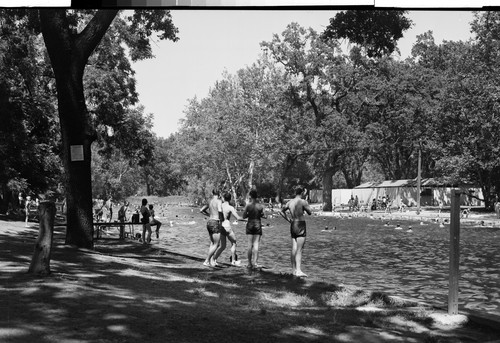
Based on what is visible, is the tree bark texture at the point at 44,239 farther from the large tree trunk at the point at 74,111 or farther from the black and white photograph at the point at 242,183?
the large tree trunk at the point at 74,111

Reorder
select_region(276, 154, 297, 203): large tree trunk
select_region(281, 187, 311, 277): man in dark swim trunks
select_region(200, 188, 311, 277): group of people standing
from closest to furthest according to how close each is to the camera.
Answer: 1. select_region(281, 187, 311, 277): man in dark swim trunks
2. select_region(200, 188, 311, 277): group of people standing
3. select_region(276, 154, 297, 203): large tree trunk

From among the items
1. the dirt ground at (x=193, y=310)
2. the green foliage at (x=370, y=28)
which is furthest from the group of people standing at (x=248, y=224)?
the green foliage at (x=370, y=28)

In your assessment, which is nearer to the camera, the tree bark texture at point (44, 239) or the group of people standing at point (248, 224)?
the tree bark texture at point (44, 239)

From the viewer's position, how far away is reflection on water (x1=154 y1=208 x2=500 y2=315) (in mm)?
12422

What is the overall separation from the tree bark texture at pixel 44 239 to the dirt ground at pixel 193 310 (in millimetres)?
182

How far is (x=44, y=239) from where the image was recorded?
881 cm

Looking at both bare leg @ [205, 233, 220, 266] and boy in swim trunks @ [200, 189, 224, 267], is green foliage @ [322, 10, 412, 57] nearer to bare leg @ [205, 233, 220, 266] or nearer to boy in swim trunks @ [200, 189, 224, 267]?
boy in swim trunks @ [200, 189, 224, 267]

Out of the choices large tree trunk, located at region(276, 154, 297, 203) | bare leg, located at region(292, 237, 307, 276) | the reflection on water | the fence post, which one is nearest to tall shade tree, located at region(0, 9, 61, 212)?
the reflection on water

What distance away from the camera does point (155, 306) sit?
7750 millimetres

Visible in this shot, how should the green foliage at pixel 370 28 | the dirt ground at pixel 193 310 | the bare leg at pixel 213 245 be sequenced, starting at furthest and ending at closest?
the bare leg at pixel 213 245 < the green foliage at pixel 370 28 < the dirt ground at pixel 193 310

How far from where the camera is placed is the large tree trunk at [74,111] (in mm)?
14547

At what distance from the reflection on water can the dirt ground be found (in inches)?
85.5

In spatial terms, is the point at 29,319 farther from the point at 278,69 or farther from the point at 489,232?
the point at 278,69

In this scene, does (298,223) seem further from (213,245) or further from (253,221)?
(213,245)
